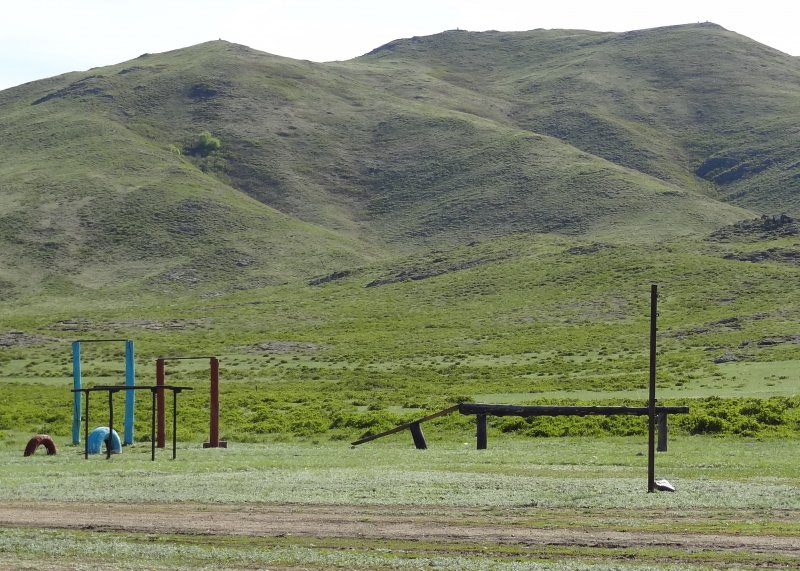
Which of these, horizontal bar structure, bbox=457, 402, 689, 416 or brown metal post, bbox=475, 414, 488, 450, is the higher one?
horizontal bar structure, bbox=457, 402, 689, 416

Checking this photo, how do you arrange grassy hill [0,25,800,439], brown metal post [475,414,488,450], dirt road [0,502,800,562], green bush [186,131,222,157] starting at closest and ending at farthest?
1. dirt road [0,502,800,562]
2. brown metal post [475,414,488,450]
3. grassy hill [0,25,800,439]
4. green bush [186,131,222,157]

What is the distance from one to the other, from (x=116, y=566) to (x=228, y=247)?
136m

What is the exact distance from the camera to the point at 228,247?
15062cm

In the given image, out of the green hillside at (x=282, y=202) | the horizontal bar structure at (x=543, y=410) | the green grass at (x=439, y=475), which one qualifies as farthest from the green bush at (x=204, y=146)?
the horizontal bar structure at (x=543, y=410)

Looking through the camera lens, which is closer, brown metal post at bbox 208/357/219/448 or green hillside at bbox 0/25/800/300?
brown metal post at bbox 208/357/219/448

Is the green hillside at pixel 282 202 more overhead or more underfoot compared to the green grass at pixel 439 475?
more overhead

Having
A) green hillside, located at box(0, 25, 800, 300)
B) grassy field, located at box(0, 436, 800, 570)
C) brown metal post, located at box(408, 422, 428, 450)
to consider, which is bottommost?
brown metal post, located at box(408, 422, 428, 450)

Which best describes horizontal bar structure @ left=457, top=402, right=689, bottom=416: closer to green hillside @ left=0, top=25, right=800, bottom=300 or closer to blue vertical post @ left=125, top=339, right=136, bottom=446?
blue vertical post @ left=125, top=339, right=136, bottom=446

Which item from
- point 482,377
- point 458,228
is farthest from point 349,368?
point 458,228

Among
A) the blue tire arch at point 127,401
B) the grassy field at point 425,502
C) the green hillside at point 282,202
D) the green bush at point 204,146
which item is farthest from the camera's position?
the green bush at point 204,146

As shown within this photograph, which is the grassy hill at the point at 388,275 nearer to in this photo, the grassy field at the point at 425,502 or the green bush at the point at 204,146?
the green bush at the point at 204,146

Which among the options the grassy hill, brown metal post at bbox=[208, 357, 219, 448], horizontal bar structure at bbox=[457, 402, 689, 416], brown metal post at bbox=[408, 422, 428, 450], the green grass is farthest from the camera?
the grassy hill

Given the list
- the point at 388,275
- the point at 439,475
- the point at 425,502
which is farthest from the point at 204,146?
the point at 425,502

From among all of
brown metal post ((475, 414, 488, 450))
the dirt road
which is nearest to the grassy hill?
brown metal post ((475, 414, 488, 450))
